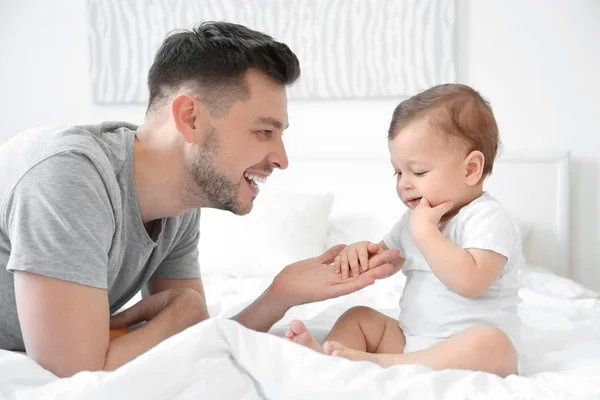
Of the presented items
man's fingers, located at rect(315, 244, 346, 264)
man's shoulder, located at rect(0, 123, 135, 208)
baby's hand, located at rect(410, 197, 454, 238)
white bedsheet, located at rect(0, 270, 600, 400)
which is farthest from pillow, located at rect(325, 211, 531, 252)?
white bedsheet, located at rect(0, 270, 600, 400)

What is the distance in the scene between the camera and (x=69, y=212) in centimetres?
131

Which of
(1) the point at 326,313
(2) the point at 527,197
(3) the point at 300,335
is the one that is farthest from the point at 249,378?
(2) the point at 527,197

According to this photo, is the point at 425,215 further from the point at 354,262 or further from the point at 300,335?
the point at 300,335

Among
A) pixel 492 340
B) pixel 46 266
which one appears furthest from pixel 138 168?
pixel 492 340

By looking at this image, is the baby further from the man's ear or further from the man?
the man's ear

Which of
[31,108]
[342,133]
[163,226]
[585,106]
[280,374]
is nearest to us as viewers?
[280,374]

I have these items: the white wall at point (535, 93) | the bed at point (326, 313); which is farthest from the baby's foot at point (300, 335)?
the white wall at point (535, 93)

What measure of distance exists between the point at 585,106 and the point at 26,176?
260 centimetres

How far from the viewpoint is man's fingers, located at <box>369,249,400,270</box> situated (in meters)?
1.57

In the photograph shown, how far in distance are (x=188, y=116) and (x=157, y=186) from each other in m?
0.17

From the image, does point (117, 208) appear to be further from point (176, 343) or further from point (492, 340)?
point (492, 340)

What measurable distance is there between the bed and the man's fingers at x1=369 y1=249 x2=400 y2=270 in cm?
21

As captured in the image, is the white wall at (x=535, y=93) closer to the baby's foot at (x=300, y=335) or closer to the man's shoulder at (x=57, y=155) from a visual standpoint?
the man's shoulder at (x=57, y=155)

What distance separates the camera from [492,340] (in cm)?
130
